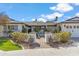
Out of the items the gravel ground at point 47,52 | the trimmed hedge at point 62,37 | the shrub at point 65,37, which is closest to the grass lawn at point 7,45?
the gravel ground at point 47,52

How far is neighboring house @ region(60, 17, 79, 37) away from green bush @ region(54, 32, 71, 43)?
3.8 inches

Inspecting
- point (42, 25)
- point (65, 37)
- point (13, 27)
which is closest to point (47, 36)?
point (42, 25)

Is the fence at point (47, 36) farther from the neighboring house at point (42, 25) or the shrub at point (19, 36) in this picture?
the shrub at point (19, 36)

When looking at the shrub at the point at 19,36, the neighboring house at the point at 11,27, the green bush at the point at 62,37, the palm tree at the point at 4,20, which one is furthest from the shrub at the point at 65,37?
the palm tree at the point at 4,20

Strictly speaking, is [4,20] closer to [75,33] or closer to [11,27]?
[11,27]

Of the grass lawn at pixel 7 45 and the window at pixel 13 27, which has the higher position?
the window at pixel 13 27

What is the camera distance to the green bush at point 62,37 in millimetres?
6727

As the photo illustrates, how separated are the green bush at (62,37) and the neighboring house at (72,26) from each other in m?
0.10

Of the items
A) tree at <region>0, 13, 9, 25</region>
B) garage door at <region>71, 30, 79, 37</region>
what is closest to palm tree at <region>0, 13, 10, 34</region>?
tree at <region>0, 13, 9, 25</region>

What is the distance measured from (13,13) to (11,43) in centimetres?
72

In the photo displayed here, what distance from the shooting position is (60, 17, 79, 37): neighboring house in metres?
6.70

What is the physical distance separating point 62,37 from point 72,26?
0.36 meters

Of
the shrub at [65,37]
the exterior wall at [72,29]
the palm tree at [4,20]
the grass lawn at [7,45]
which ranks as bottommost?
the grass lawn at [7,45]

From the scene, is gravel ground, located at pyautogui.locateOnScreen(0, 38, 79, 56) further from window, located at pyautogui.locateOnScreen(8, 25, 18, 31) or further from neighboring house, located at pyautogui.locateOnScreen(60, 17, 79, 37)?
window, located at pyautogui.locateOnScreen(8, 25, 18, 31)
